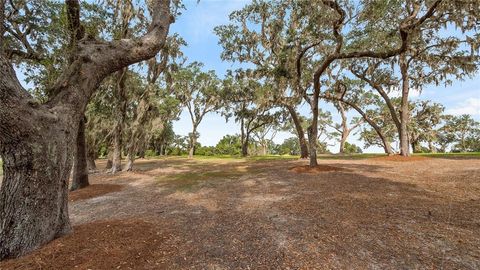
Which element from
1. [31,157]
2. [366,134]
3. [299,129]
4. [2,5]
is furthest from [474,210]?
[366,134]

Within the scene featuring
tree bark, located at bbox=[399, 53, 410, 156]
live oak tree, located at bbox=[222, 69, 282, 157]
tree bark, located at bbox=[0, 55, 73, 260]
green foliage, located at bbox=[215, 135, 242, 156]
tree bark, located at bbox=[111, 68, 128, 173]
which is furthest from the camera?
green foliage, located at bbox=[215, 135, 242, 156]

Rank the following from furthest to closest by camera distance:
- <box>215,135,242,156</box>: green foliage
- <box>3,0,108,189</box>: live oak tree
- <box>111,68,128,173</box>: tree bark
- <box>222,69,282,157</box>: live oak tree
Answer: <box>215,135,242,156</box>: green foliage → <box>222,69,282,157</box>: live oak tree → <box>111,68,128,173</box>: tree bark → <box>3,0,108,189</box>: live oak tree

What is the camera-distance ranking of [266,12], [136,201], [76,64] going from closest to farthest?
[76,64]
[136,201]
[266,12]

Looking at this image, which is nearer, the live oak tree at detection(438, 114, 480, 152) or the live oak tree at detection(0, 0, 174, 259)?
the live oak tree at detection(0, 0, 174, 259)

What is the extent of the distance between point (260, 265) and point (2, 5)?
5203mm

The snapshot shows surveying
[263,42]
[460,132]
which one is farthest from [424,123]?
[263,42]

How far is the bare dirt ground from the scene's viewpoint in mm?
3197

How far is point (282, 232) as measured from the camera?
421 centimetres

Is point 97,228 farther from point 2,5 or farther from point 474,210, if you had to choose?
point 474,210

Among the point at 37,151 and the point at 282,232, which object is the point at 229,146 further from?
the point at 37,151

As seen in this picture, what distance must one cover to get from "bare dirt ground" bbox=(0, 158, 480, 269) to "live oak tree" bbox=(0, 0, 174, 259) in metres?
0.32

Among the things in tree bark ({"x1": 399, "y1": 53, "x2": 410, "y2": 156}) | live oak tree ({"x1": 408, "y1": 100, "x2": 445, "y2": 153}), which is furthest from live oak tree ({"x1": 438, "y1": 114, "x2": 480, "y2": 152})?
tree bark ({"x1": 399, "y1": 53, "x2": 410, "y2": 156})

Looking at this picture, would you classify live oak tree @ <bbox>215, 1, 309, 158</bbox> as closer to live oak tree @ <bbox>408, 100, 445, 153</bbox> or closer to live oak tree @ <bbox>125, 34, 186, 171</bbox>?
live oak tree @ <bbox>125, 34, 186, 171</bbox>

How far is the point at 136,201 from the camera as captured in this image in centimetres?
727
